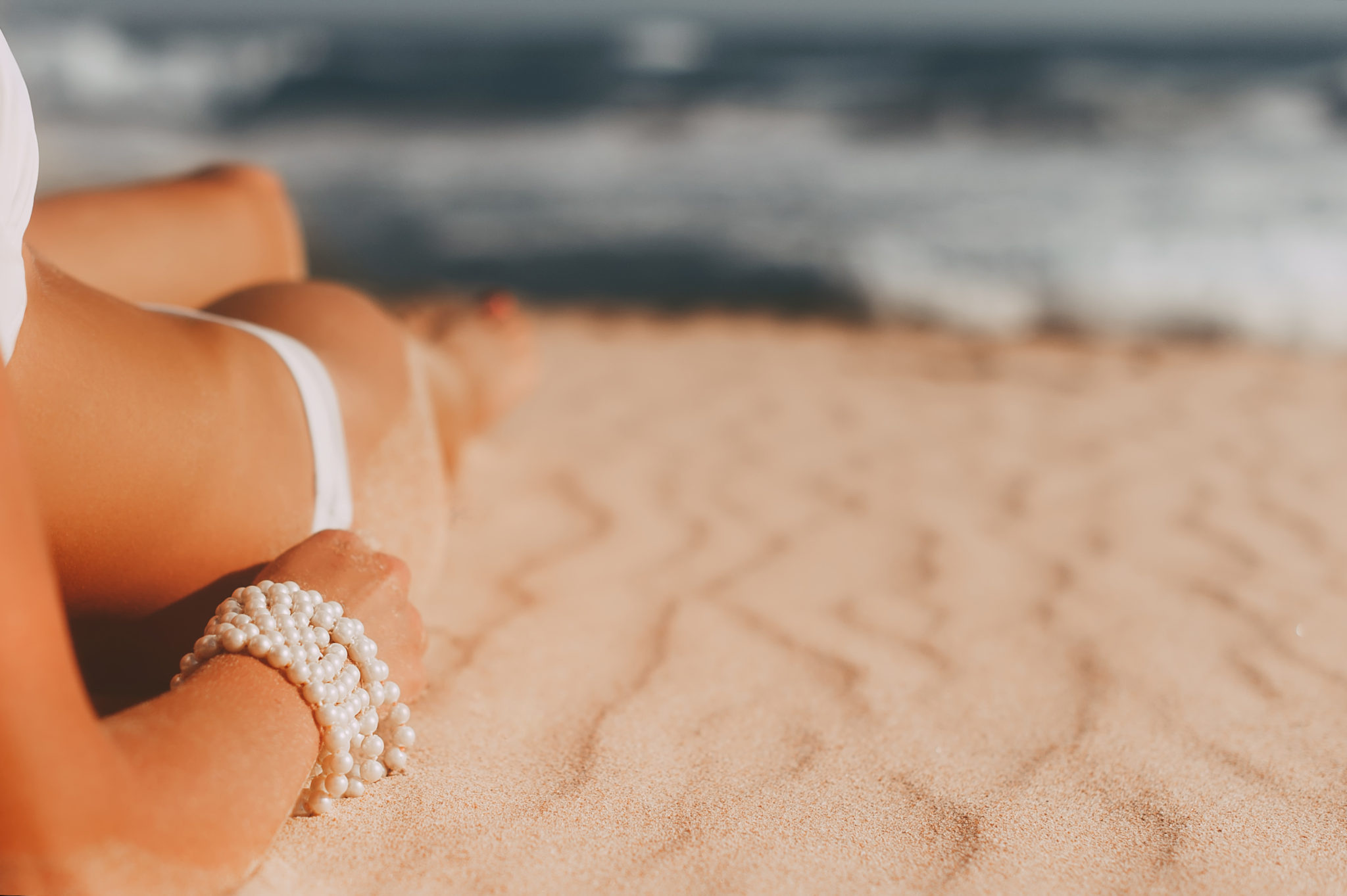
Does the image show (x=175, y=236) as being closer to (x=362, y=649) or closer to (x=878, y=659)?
(x=362, y=649)

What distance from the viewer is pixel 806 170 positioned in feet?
24.5

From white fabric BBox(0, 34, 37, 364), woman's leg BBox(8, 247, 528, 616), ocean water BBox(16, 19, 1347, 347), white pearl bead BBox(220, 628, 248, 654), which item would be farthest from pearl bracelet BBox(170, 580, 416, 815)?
ocean water BBox(16, 19, 1347, 347)

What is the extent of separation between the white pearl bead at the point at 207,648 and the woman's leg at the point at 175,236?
2.24 ft

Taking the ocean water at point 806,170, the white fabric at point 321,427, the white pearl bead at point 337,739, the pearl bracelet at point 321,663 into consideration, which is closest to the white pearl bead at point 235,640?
the pearl bracelet at point 321,663

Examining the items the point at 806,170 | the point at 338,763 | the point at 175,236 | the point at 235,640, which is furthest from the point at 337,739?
the point at 806,170

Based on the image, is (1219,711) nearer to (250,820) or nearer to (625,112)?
(250,820)

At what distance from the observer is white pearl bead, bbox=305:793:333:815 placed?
108 cm

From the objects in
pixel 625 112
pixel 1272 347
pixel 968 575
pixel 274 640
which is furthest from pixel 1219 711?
pixel 625 112

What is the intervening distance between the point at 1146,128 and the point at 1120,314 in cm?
441

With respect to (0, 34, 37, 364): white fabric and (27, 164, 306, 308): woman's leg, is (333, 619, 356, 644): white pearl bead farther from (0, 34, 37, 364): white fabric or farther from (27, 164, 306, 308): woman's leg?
(27, 164, 306, 308): woman's leg

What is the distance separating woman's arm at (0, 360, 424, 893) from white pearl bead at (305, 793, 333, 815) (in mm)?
86

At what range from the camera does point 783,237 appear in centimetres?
555

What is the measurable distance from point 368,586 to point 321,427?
0.22 meters

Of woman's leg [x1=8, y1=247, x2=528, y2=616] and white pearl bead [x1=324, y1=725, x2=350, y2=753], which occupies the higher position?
woman's leg [x1=8, y1=247, x2=528, y2=616]
